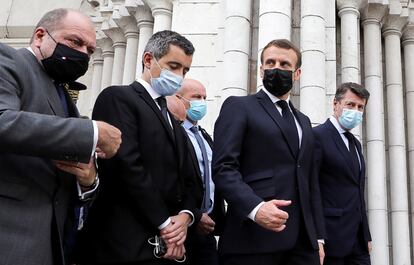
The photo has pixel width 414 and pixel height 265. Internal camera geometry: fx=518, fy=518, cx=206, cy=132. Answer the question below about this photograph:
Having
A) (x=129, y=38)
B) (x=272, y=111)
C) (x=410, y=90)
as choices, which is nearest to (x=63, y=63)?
(x=272, y=111)

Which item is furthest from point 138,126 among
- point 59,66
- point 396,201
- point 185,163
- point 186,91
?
point 396,201

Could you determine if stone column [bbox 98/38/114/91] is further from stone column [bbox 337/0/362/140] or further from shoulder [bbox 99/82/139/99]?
shoulder [bbox 99/82/139/99]

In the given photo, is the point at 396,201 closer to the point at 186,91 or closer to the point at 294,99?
the point at 294,99

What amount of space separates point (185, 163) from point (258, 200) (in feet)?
1.43

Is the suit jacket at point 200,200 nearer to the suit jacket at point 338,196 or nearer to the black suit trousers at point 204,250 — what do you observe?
the black suit trousers at point 204,250

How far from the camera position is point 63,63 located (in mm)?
2080

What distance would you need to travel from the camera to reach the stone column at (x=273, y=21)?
4934 millimetres

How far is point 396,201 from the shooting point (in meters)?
6.11

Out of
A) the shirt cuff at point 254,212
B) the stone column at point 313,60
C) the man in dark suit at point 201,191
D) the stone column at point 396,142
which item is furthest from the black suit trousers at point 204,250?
the stone column at point 396,142

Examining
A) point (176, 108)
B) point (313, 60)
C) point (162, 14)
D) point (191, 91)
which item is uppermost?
point (162, 14)

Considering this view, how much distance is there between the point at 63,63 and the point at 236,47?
3.20 m

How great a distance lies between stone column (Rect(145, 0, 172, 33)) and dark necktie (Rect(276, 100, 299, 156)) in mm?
3712

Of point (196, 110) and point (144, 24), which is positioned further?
point (144, 24)

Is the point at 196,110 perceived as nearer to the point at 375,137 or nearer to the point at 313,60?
the point at 313,60
